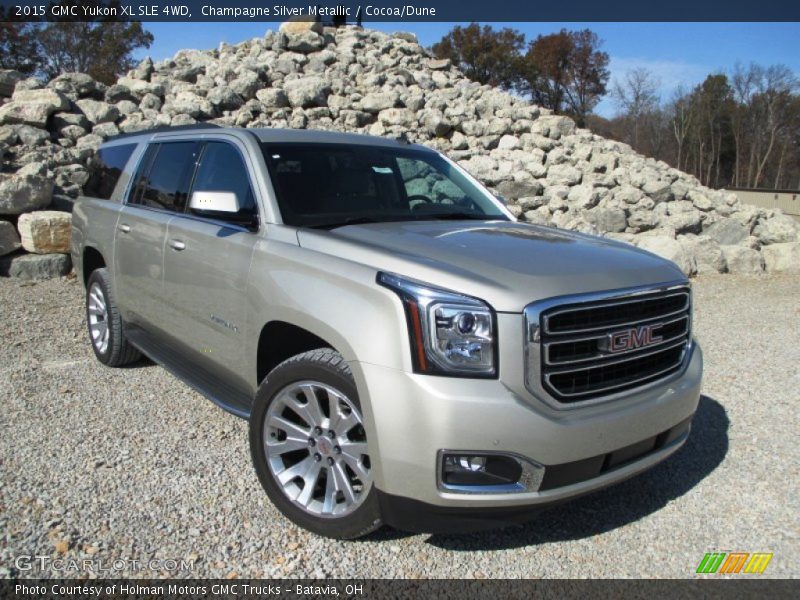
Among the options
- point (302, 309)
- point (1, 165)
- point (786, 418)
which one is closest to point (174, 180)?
point (302, 309)

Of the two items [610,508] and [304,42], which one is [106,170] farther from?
[304,42]

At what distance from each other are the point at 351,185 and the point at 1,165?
951cm

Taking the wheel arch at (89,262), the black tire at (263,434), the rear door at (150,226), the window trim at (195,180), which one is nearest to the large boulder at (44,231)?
the wheel arch at (89,262)

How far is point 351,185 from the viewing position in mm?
3953

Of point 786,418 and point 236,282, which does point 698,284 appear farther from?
point 236,282

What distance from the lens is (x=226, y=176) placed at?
3.98m

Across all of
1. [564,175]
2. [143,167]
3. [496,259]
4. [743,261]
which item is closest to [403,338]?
[496,259]

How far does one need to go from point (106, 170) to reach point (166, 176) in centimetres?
145

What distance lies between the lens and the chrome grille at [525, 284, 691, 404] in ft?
8.50

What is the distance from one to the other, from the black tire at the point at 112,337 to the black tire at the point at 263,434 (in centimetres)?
256

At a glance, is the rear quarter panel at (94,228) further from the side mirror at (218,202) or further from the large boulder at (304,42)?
the large boulder at (304,42)

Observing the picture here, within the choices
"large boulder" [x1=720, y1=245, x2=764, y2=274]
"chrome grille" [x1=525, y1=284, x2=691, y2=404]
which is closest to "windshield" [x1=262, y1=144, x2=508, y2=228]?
"chrome grille" [x1=525, y1=284, x2=691, y2=404]

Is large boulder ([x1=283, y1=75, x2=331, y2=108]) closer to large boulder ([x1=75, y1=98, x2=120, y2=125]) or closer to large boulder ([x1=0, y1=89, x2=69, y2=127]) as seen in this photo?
large boulder ([x1=75, y1=98, x2=120, y2=125])

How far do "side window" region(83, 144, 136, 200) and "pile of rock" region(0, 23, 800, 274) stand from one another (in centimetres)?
349
